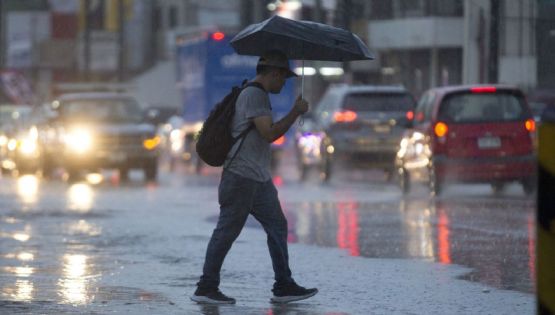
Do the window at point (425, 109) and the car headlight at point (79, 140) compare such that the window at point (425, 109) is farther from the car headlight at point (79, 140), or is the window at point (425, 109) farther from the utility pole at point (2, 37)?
the utility pole at point (2, 37)

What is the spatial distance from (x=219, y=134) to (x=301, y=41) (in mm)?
886

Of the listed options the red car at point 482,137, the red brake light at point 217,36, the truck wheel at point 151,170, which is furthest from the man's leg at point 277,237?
the red brake light at point 217,36

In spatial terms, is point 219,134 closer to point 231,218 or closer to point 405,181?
point 231,218

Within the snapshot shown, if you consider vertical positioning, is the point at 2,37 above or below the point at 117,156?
above

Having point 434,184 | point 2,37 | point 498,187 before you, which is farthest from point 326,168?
point 2,37

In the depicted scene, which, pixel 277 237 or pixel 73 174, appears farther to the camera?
pixel 73 174

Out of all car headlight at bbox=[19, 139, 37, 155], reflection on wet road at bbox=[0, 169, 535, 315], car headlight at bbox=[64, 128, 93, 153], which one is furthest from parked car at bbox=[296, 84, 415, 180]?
car headlight at bbox=[19, 139, 37, 155]

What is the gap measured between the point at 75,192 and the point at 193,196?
254 cm

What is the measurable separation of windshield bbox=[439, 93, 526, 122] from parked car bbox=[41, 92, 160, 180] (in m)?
9.70

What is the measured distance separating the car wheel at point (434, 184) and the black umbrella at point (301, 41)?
40.6ft

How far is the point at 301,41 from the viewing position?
35.8 feet

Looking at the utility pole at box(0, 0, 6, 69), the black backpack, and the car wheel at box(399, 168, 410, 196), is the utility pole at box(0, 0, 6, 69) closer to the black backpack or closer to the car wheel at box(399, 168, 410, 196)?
the car wheel at box(399, 168, 410, 196)

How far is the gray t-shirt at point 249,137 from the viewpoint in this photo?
421 inches

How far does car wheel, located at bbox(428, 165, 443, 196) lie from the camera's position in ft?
77.0
